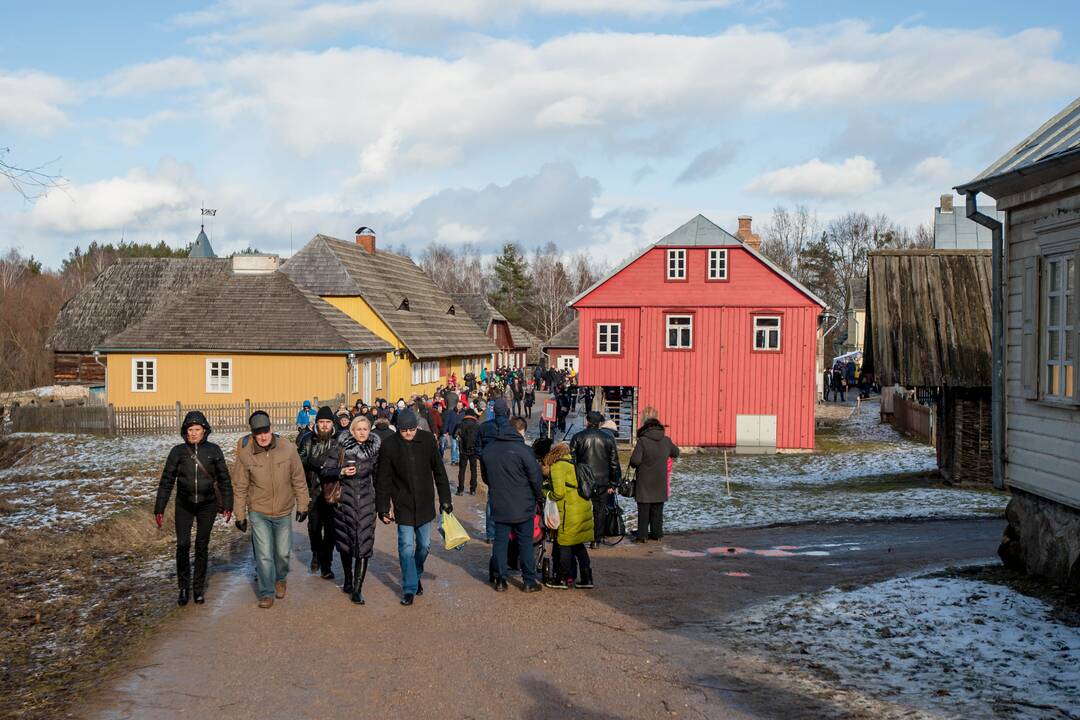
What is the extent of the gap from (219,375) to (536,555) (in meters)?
27.6

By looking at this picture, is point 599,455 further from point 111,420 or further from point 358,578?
point 111,420

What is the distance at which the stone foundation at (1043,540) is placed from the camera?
1007 centimetres

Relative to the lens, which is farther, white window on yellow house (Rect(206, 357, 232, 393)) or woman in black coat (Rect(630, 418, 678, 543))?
white window on yellow house (Rect(206, 357, 232, 393))

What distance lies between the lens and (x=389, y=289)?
160 ft

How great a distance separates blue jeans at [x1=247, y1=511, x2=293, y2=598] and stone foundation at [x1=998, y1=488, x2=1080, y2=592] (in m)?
7.54

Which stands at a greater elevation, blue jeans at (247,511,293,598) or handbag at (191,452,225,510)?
handbag at (191,452,225,510)

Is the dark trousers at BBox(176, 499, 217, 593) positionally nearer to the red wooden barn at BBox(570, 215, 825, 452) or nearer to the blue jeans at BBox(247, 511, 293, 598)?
the blue jeans at BBox(247, 511, 293, 598)

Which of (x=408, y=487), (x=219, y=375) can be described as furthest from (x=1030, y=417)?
(x=219, y=375)

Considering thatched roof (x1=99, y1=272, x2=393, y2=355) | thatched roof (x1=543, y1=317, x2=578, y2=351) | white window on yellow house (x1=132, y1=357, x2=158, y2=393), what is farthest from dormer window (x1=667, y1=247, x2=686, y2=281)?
thatched roof (x1=543, y1=317, x2=578, y2=351)

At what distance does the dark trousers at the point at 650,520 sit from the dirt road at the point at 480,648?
132 centimetres

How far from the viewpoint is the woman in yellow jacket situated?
10.7m

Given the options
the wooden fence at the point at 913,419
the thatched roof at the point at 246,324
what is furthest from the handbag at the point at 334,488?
the thatched roof at the point at 246,324

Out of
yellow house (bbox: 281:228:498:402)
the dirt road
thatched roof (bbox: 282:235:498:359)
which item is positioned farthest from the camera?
thatched roof (bbox: 282:235:498:359)

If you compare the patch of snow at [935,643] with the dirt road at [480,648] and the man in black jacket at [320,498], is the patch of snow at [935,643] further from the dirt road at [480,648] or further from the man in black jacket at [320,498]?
the man in black jacket at [320,498]
